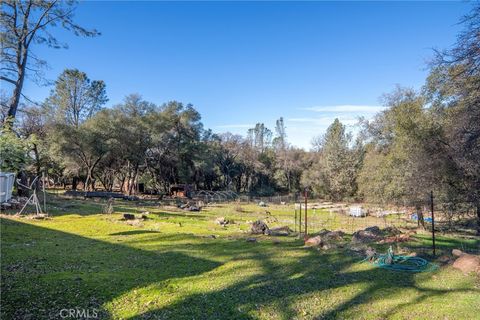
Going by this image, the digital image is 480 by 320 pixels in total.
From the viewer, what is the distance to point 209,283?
4.59m

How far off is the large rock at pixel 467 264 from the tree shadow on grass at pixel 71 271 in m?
4.81

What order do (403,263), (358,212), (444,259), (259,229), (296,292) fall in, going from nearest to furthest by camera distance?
(296,292) → (403,263) → (444,259) → (259,229) → (358,212)

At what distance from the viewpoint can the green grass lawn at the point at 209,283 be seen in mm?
→ 3604

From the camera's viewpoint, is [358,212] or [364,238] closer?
[364,238]

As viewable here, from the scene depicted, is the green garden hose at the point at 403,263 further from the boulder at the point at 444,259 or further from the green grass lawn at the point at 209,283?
the boulder at the point at 444,259

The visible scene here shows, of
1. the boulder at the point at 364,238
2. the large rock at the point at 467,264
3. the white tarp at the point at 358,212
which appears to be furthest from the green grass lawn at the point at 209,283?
the white tarp at the point at 358,212

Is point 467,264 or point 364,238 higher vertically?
point 467,264

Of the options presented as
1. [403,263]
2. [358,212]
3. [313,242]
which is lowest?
[358,212]

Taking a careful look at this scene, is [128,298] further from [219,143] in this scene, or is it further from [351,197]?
[219,143]

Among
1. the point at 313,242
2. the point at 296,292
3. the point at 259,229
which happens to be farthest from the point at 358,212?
the point at 296,292

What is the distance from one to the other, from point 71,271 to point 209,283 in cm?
224

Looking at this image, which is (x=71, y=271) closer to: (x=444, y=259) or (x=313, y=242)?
(x=313, y=242)

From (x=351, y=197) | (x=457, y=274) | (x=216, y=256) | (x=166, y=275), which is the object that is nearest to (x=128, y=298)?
(x=166, y=275)

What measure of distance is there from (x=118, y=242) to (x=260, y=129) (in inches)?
1749
